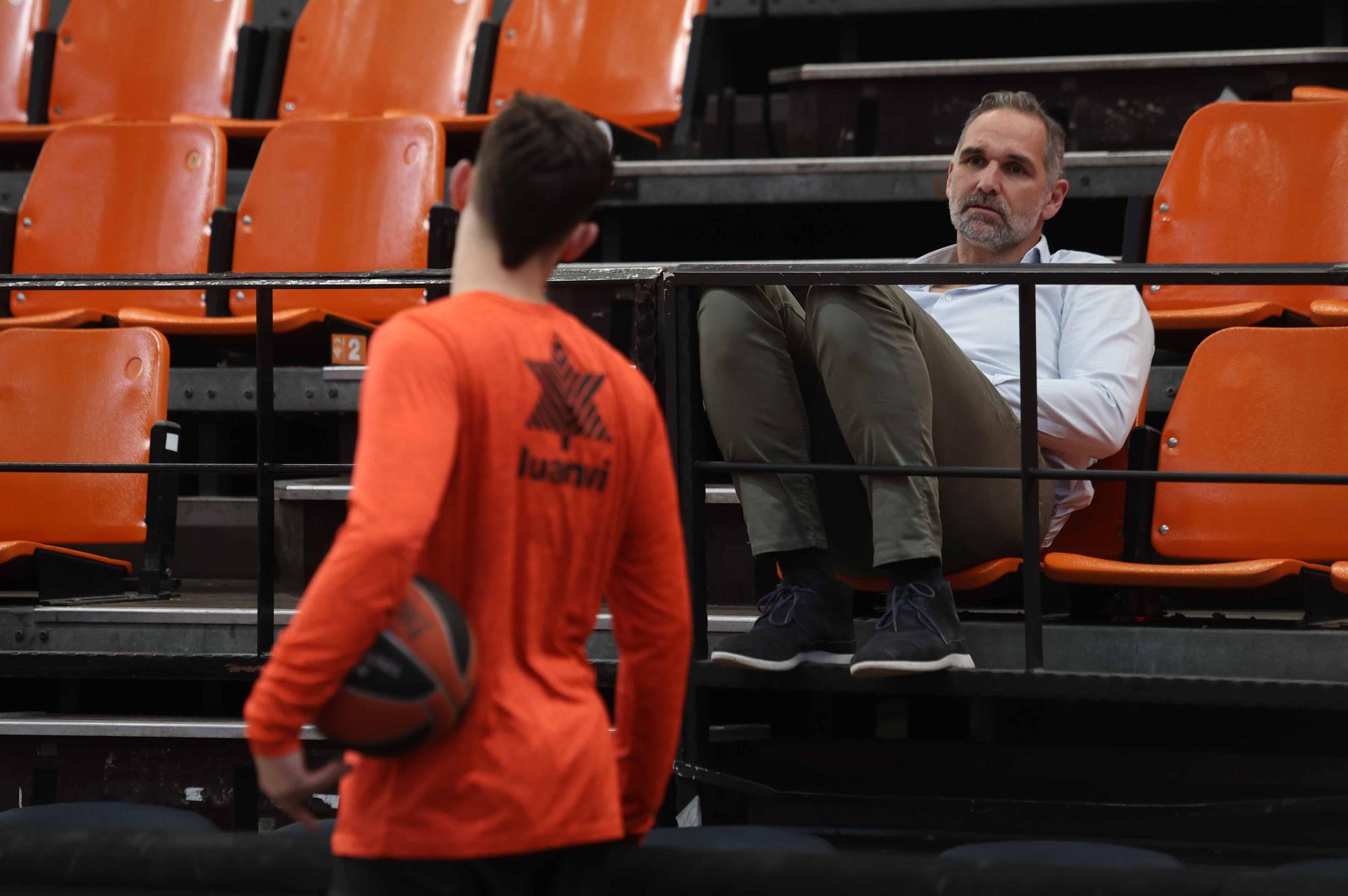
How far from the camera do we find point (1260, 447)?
7.01ft

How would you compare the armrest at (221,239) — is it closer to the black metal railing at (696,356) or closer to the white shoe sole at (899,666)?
the black metal railing at (696,356)

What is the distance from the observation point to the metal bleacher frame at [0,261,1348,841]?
5.98ft

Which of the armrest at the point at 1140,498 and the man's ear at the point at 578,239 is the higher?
the man's ear at the point at 578,239

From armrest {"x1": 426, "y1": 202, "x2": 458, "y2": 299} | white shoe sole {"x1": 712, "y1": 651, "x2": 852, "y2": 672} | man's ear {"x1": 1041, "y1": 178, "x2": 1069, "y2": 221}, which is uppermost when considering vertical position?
armrest {"x1": 426, "y1": 202, "x2": 458, "y2": 299}

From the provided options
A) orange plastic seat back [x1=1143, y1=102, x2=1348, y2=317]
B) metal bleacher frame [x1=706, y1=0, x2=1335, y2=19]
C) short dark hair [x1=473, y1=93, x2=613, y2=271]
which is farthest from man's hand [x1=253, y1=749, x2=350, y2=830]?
metal bleacher frame [x1=706, y1=0, x2=1335, y2=19]

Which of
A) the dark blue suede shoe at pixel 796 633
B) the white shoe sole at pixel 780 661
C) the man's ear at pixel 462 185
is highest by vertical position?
the man's ear at pixel 462 185

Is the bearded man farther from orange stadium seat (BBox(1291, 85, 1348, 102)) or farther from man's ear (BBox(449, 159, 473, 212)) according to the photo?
orange stadium seat (BBox(1291, 85, 1348, 102))

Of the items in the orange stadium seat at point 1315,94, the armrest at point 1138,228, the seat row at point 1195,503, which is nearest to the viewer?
the seat row at point 1195,503

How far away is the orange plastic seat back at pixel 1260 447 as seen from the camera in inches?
82.0

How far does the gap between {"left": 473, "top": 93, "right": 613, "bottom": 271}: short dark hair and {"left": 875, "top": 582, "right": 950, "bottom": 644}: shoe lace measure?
2.76ft

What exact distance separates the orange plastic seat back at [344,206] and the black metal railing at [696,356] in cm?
111

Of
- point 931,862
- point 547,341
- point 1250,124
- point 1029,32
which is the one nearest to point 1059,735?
point 931,862

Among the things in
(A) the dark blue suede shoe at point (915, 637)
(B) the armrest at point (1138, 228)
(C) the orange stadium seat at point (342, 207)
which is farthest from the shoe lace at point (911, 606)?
(C) the orange stadium seat at point (342, 207)

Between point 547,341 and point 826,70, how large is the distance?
9.86 ft
